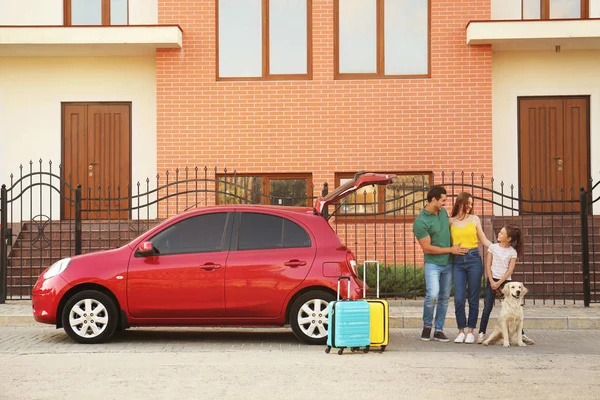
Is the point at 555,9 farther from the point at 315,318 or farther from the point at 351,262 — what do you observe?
the point at 315,318

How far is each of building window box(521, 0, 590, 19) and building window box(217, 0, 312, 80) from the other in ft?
13.7

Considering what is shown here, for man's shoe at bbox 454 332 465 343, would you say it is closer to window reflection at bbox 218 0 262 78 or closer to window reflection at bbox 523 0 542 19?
window reflection at bbox 218 0 262 78

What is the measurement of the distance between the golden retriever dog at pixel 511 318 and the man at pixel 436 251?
0.66 meters

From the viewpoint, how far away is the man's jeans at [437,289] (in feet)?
40.2

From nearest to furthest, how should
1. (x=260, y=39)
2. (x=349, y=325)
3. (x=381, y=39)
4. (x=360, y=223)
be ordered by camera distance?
(x=349, y=325) → (x=360, y=223) → (x=381, y=39) → (x=260, y=39)

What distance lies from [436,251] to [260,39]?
8972mm

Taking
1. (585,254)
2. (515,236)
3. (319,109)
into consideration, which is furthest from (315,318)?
(319,109)

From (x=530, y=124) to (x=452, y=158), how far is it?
184 cm

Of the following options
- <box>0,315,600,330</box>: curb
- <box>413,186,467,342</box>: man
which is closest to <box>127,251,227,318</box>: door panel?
<box>413,186,467,342</box>: man

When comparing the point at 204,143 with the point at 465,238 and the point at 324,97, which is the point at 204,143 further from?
the point at 465,238

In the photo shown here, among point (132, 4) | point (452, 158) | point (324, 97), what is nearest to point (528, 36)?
point (452, 158)

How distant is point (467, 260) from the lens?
12172 mm

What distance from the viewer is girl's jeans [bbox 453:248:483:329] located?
12.2 m

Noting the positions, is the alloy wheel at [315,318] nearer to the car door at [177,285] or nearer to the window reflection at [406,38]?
the car door at [177,285]
